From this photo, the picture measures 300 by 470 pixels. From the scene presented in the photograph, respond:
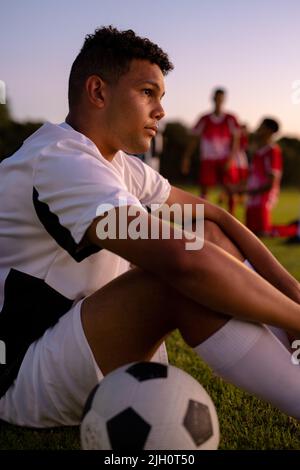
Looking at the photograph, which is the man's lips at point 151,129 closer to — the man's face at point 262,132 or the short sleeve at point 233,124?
the man's face at point 262,132

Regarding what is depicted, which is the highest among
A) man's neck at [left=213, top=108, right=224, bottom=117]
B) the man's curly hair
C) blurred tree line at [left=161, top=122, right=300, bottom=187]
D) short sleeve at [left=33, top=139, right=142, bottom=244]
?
the man's curly hair

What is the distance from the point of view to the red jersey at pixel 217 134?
1306cm

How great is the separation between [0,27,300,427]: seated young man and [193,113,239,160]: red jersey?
10573 mm

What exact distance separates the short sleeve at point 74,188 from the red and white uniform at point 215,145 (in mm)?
10890

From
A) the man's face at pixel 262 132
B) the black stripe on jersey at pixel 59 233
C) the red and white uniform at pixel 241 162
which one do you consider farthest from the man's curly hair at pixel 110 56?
the red and white uniform at pixel 241 162

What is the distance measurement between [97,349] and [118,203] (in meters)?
0.53

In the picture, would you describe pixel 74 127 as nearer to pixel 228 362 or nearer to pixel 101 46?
pixel 101 46

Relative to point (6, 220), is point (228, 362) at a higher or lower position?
lower

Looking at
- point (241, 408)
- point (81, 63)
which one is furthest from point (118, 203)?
point (241, 408)

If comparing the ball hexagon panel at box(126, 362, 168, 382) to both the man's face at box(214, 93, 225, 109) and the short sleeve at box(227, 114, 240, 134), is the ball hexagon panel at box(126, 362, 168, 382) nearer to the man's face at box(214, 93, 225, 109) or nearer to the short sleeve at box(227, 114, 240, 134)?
the man's face at box(214, 93, 225, 109)

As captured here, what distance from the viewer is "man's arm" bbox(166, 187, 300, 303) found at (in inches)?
105

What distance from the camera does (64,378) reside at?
7.50 feet

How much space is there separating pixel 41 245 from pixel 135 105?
62 cm

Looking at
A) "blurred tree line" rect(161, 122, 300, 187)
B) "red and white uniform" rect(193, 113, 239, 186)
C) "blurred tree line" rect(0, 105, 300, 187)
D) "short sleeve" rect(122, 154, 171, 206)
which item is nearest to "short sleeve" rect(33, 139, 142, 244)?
"short sleeve" rect(122, 154, 171, 206)
